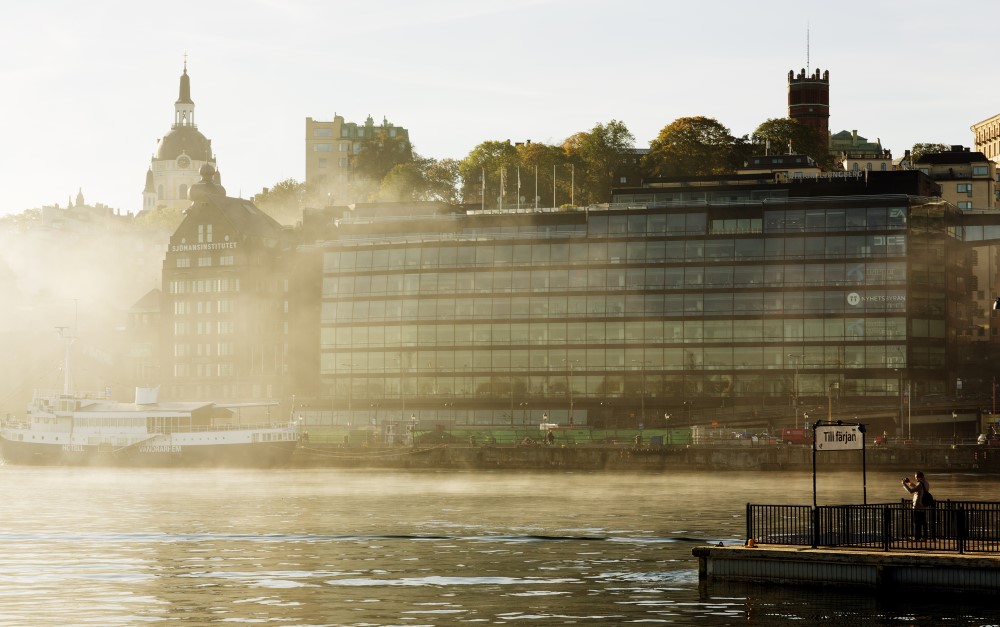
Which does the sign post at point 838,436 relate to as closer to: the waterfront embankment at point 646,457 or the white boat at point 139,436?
the waterfront embankment at point 646,457

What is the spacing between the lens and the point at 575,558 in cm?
6612

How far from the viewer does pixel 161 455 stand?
16962 cm

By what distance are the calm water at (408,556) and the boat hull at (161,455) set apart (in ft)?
126

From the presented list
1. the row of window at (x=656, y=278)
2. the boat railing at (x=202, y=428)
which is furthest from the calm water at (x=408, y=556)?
the row of window at (x=656, y=278)

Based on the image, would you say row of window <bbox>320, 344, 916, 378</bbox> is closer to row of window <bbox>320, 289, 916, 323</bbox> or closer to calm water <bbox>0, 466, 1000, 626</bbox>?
row of window <bbox>320, 289, 916, 323</bbox>

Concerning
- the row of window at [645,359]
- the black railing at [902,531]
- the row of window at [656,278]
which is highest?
the row of window at [656,278]

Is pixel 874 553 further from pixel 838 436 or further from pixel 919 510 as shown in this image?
pixel 838 436

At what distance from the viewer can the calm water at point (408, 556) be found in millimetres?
49375

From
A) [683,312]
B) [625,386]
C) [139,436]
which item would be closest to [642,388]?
[625,386]

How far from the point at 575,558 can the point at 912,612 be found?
20.3m

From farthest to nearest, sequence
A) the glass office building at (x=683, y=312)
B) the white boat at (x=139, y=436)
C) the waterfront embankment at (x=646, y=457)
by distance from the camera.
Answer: the glass office building at (x=683, y=312)
the white boat at (x=139, y=436)
the waterfront embankment at (x=646, y=457)

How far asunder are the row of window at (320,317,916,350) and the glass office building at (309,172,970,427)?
0.18 meters

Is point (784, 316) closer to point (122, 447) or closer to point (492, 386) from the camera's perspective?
point (492, 386)

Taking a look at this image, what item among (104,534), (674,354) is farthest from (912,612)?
(674,354)
